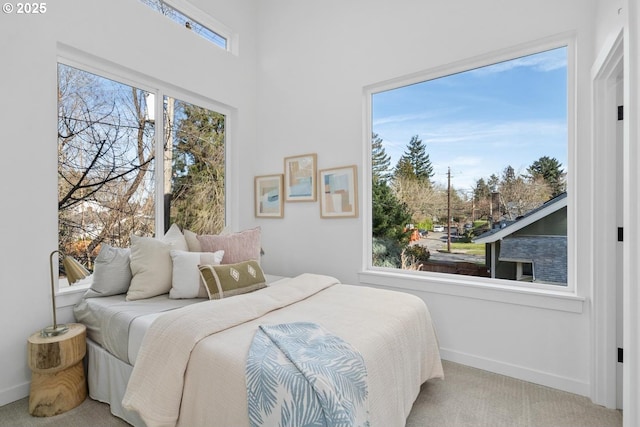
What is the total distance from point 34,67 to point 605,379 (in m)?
4.12

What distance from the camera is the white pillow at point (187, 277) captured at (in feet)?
7.43

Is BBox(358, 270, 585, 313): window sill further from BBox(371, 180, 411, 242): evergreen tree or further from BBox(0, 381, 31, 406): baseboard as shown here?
BBox(0, 381, 31, 406): baseboard

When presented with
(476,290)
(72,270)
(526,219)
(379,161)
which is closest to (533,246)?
(526,219)

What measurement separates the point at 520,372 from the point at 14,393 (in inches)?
132

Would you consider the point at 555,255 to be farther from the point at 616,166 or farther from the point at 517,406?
the point at 517,406

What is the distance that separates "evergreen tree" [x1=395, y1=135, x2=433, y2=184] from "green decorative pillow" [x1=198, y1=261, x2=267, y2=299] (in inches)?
63.1

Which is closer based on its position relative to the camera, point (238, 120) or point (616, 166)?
point (616, 166)

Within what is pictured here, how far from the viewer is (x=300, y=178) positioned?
135 inches

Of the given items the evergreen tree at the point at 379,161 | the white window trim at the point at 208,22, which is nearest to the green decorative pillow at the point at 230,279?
the evergreen tree at the point at 379,161

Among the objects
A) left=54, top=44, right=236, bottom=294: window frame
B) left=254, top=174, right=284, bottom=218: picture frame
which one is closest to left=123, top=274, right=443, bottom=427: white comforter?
left=54, top=44, right=236, bottom=294: window frame

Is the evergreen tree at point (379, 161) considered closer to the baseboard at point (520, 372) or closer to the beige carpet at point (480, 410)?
the baseboard at point (520, 372)

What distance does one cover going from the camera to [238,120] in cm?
359

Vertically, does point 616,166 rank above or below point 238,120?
below

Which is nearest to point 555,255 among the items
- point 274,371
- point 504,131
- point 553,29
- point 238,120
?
point 504,131
